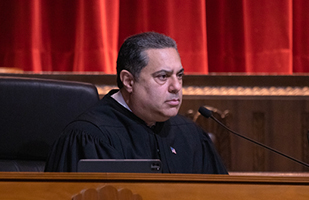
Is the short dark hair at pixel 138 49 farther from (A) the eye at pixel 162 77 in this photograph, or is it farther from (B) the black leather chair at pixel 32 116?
(B) the black leather chair at pixel 32 116

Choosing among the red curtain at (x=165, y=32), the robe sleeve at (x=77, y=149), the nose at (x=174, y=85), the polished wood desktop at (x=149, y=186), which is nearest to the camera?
the polished wood desktop at (x=149, y=186)

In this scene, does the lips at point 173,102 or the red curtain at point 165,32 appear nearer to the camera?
the lips at point 173,102

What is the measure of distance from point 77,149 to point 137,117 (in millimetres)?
336

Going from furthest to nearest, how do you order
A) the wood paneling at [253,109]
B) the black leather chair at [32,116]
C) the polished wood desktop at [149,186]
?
the wood paneling at [253,109], the black leather chair at [32,116], the polished wood desktop at [149,186]

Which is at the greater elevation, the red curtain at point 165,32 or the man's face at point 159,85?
the red curtain at point 165,32

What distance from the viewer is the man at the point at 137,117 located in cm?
182

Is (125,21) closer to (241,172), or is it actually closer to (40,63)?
(40,63)

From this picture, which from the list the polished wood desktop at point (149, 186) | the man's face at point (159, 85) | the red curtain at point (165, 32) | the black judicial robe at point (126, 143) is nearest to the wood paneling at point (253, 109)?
the red curtain at point (165, 32)

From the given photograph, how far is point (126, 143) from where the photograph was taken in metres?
1.89

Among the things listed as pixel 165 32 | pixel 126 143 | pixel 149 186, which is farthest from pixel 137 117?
pixel 165 32

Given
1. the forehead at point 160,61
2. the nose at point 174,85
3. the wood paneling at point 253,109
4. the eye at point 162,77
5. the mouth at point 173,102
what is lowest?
the wood paneling at point 253,109

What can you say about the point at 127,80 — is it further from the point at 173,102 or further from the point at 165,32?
the point at 165,32

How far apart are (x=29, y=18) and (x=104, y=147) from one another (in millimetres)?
1944

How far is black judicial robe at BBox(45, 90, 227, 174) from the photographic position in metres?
1.80
